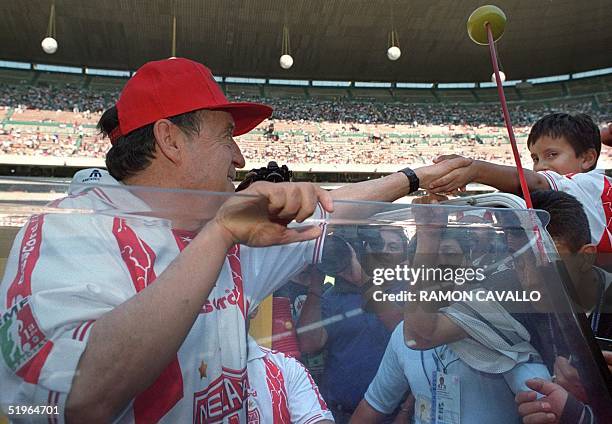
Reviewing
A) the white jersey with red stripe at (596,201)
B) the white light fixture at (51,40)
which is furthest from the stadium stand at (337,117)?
the white jersey with red stripe at (596,201)

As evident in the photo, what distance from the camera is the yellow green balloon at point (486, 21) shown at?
3.00 ft

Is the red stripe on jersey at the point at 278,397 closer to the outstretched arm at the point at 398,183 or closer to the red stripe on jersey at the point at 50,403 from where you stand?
the red stripe on jersey at the point at 50,403

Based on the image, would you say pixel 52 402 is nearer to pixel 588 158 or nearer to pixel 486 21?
pixel 486 21

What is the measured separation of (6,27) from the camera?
13.4m

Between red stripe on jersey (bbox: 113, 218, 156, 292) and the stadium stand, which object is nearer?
red stripe on jersey (bbox: 113, 218, 156, 292)

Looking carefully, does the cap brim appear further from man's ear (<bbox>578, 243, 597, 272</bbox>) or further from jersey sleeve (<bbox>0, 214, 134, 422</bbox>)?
man's ear (<bbox>578, 243, 597, 272</bbox>)

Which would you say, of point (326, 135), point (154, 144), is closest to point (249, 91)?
point (326, 135)

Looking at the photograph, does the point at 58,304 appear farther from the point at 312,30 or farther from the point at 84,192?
the point at 312,30

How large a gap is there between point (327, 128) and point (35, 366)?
52.2 feet

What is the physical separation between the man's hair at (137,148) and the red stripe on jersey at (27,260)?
0.37 meters

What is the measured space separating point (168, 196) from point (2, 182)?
0.16m

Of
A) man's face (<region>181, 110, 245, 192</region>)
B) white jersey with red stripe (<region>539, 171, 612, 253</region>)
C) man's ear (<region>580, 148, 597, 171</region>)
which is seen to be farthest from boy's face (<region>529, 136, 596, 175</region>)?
man's face (<region>181, 110, 245, 192</region>)

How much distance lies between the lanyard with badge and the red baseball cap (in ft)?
1.74

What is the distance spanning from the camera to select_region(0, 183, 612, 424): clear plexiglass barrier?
47cm
